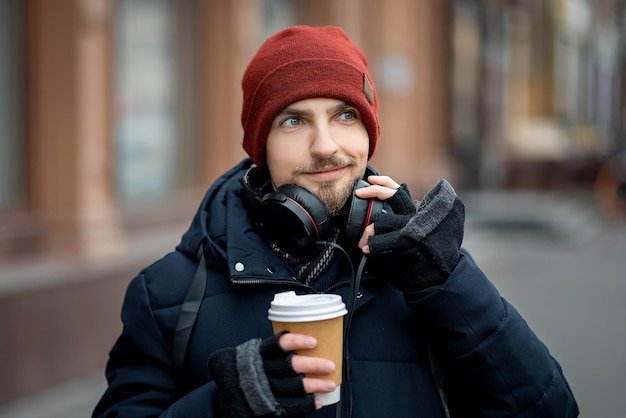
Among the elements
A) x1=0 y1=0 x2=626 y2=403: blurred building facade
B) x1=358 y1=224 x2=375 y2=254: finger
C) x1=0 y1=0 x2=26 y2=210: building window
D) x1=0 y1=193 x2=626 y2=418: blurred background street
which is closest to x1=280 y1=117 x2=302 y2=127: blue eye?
x1=358 y1=224 x2=375 y2=254: finger

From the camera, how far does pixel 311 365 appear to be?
165 cm

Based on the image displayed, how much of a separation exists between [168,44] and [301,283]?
319 inches

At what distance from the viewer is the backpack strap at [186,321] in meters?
1.95

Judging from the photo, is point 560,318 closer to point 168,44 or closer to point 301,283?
point 168,44

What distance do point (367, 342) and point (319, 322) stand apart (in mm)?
322

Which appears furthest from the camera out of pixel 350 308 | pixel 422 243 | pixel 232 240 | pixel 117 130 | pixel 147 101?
pixel 147 101

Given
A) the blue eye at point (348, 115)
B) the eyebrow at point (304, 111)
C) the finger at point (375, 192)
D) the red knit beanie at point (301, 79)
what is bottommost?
the finger at point (375, 192)

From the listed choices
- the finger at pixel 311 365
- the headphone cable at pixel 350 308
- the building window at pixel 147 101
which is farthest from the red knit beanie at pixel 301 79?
the building window at pixel 147 101

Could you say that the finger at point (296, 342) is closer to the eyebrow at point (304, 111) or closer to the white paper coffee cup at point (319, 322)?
the white paper coffee cup at point (319, 322)

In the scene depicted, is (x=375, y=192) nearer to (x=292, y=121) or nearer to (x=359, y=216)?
(x=359, y=216)

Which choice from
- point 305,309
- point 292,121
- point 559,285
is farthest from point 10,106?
point 559,285

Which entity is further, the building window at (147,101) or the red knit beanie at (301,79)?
the building window at (147,101)

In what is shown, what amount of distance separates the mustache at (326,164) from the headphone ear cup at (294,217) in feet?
0.15

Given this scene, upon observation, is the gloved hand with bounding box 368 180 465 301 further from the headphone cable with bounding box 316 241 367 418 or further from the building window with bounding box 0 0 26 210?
the building window with bounding box 0 0 26 210
